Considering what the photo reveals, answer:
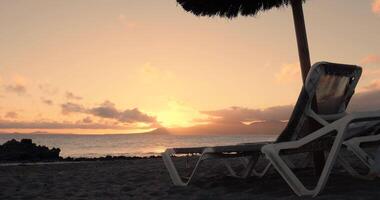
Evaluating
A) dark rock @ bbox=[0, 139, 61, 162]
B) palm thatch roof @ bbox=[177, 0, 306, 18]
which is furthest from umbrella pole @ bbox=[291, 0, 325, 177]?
dark rock @ bbox=[0, 139, 61, 162]

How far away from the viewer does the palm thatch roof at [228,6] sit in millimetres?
8219

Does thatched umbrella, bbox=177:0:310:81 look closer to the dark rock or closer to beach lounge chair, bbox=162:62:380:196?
beach lounge chair, bbox=162:62:380:196

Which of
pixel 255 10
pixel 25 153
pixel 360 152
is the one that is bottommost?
pixel 360 152

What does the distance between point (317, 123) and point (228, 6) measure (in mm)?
2994

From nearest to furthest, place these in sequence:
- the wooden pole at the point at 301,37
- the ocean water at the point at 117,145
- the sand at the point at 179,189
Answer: the sand at the point at 179,189, the wooden pole at the point at 301,37, the ocean water at the point at 117,145

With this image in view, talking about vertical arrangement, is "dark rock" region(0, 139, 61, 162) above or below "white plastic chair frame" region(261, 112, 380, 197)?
above

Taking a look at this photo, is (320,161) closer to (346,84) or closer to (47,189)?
(346,84)

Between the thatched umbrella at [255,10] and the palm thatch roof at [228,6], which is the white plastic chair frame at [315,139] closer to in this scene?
the thatched umbrella at [255,10]

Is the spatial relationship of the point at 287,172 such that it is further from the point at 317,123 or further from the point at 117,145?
the point at 117,145

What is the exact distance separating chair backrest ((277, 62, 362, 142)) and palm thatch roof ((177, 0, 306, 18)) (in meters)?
2.10

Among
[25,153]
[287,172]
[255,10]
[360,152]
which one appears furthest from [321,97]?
[25,153]

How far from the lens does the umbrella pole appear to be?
7.71 meters

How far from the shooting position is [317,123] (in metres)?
6.28

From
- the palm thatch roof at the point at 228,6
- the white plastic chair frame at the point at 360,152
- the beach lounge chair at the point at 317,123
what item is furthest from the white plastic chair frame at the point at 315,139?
the palm thatch roof at the point at 228,6
